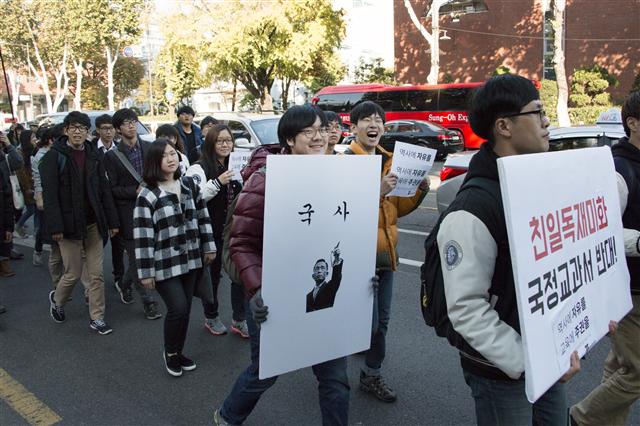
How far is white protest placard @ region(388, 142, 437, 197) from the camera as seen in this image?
329 centimetres

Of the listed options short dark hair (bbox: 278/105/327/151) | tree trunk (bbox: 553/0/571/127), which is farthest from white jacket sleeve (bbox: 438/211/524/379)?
tree trunk (bbox: 553/0/571/127)

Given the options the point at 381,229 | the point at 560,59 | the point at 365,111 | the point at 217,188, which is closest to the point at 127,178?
the point at 217,188

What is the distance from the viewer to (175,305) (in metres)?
3.62

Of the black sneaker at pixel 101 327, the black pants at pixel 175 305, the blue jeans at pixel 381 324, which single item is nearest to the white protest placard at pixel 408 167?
the blue jeans at pixel 381 324

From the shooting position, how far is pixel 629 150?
2537mm

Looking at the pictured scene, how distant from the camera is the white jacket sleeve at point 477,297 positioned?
1.60 meters

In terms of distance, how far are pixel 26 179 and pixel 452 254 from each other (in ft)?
25.2

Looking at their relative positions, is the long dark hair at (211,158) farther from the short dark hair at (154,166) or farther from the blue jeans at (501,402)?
the blue jeans at (501,402)

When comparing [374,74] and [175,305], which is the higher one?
[374,74]

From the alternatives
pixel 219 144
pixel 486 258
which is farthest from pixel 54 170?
pixel 486 258

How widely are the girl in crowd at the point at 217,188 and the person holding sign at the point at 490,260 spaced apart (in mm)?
2934

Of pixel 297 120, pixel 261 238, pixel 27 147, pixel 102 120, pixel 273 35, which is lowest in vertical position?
pixel 261 238

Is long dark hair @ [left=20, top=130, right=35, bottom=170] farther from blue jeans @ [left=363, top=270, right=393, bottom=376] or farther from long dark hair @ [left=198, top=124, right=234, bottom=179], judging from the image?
blue jeans @ [left=363, top=270, right=393, bottom=376]

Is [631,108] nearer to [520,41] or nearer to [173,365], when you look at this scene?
[173,365]
